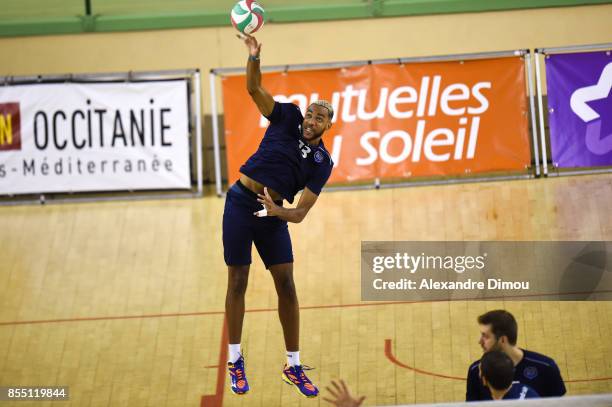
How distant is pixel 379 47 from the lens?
15094 millimetres

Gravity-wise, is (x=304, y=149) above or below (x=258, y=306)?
above

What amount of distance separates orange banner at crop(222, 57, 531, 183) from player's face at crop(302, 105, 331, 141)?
5111 mm

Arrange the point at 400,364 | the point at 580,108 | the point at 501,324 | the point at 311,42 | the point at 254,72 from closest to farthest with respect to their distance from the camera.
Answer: the point at 501,324 → the point at 254,72 → the point at 400,364 → the point at 580,108 → the point at 311,42

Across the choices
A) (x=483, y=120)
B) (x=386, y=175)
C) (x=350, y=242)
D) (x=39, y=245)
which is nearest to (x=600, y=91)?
(x=483, y=120)

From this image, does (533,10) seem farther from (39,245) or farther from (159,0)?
(39,245)

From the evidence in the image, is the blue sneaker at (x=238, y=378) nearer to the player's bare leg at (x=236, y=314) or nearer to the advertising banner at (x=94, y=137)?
the player's bare leg at (x=236, y=314)

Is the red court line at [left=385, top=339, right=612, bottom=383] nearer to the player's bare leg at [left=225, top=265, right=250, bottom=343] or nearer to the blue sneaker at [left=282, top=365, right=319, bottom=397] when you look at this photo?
the blue sneaker at [left=282, top=365, right=319, bottom=397]

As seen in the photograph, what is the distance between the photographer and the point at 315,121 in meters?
8.72

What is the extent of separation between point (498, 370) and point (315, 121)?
272cm

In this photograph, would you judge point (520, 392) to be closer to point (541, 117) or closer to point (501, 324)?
point (501, 324)

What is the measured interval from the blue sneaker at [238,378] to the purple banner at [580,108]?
21.1 ft

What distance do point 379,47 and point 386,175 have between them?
2149 millimetres

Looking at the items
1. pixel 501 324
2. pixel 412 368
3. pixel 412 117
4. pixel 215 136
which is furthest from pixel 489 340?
pixel 215 136

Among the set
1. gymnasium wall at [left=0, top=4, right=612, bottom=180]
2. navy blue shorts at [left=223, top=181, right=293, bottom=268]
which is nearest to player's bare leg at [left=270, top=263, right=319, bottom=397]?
navy blue shorts at [left=223, top=181, right=293, bottom=268]
